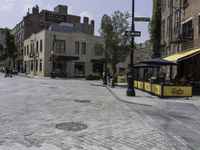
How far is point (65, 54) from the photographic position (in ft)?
207

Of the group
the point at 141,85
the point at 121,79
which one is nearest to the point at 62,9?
the point at 121,79

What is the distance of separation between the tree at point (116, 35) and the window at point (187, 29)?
27.2 ft

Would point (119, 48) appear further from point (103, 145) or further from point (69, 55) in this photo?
point (103, 145)

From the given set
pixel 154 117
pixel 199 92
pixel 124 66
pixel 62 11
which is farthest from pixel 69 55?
pixel 154 117

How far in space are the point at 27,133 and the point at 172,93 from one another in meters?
14.4

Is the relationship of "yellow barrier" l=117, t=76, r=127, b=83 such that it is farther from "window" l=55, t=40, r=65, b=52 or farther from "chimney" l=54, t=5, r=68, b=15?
"chimney" l=54, t=5, r=68, b=15

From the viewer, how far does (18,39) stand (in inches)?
3684

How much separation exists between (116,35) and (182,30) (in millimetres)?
8532

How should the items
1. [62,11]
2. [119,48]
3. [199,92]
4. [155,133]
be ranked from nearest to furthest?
[155,133]
[199,92]
[119,48]
[62,11]

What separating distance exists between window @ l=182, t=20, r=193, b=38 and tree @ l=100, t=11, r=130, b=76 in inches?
326

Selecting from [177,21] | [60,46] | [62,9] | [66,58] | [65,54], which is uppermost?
[62,9]

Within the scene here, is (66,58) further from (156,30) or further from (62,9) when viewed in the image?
(62,9)

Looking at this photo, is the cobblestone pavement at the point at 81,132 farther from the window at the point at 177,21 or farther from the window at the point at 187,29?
the window at the point at 177,21

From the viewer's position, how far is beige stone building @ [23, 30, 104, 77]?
61.7 m
